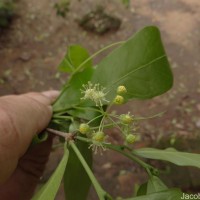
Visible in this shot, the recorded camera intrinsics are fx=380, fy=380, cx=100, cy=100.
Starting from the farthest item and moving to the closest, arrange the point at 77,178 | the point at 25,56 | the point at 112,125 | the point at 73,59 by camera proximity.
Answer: the point at 25,56 → the point at 73,59 → the point at 77,178 → the point at 112,125

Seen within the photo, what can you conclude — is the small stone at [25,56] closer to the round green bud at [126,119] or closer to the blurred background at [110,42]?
the blurred background at [110,42]

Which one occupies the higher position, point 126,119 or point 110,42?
point 126,119

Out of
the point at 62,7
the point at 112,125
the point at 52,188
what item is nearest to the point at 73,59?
the point at 112,125

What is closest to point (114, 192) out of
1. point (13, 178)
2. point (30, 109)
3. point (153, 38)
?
point (13, 178)

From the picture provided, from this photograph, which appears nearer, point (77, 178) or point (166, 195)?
point (166, 195)

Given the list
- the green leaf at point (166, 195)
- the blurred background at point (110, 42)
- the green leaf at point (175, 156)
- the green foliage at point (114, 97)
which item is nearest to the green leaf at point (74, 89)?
the green foliage at point (114, 97)

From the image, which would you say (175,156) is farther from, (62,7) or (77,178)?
(62,7)
